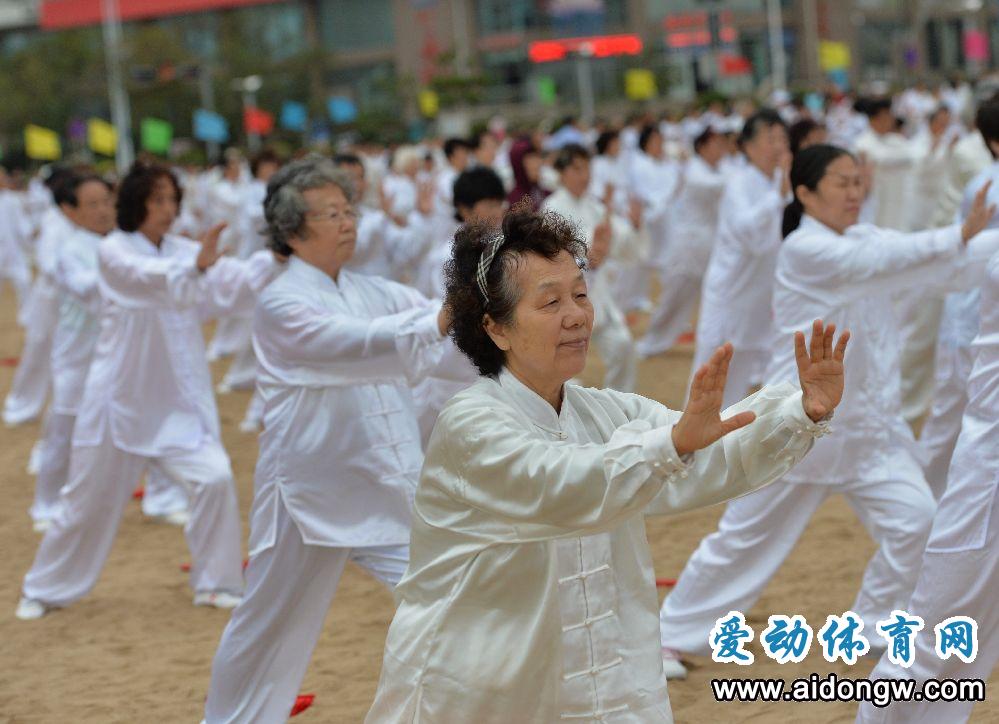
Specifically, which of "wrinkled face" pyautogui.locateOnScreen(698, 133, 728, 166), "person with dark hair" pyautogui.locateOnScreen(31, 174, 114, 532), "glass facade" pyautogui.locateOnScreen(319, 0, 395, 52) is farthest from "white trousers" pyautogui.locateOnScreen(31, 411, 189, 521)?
"glass facade" pyautogui.locateOnScreen(319, 0, 395, 52)

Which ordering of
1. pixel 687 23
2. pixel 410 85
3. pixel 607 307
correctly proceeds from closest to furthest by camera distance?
pixel 607 307
pixel 410 85
pixel 687 23

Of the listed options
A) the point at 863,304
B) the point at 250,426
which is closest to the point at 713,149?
the point at 250,426

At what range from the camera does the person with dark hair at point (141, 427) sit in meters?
6.48

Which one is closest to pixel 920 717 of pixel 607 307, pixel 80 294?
pixel 80 294

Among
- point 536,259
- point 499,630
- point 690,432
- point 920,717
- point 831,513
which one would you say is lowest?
point 831,513

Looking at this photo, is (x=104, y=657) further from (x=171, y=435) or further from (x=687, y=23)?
(x=687, y=23)

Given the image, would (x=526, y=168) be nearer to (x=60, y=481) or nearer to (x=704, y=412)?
(x=60, y=481)

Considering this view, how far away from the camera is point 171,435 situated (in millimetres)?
6504

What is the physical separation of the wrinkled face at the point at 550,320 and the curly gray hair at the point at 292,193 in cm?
178

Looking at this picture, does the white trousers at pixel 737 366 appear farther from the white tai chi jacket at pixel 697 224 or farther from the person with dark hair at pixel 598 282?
the white tai chi jacket at pixel 697 224

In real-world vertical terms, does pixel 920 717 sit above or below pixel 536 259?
below

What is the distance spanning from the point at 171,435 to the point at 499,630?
368cm

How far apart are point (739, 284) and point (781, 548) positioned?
388cm

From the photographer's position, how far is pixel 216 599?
6738 mm
